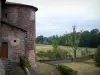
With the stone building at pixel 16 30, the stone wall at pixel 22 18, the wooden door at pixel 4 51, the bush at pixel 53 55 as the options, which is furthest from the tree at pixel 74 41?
the wooden door at pixel 4 51

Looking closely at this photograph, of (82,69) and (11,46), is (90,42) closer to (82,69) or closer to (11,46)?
(82,69)

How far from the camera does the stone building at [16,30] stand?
28703mm

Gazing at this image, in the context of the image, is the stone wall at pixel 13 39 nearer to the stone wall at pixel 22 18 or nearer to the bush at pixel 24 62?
the bush at pixel 24 62

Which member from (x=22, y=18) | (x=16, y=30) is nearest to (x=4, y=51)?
(x=16, y=30)

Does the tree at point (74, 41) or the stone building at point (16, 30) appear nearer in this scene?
the stone building at point (16, 30)

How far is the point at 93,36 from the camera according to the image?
9981 cm

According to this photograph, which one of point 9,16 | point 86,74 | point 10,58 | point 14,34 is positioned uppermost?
point 9,16

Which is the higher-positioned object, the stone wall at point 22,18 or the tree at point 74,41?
the stone wall at point 22,18

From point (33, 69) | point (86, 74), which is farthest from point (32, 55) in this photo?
point (86, 74)

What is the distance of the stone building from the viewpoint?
2870 centimetres

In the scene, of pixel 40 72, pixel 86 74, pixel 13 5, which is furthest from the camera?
pixel 86 74

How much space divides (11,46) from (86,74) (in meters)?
18.7

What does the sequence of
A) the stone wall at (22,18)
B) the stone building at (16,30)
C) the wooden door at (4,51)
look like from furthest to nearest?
the stone wall at (22,18) < the stone building at (16,30) < the wooden door at (4,51)

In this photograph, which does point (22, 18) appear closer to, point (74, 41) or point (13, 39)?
point (13, 39)
